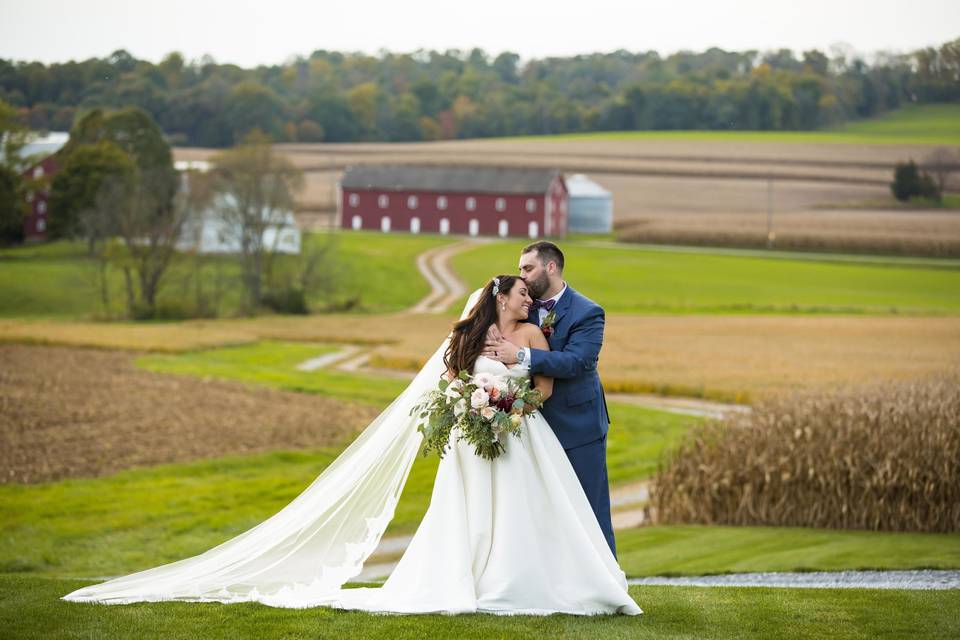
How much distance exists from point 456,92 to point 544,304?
333 ft

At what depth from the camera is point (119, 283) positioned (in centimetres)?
6119

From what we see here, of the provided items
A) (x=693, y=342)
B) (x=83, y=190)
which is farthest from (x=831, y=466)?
(x=83, y=190)

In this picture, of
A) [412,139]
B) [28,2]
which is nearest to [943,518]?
[28,2]

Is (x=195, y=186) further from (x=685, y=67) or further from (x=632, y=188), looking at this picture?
(x=685, y=67)

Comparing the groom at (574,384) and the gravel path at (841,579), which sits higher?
the groom at (574,384)

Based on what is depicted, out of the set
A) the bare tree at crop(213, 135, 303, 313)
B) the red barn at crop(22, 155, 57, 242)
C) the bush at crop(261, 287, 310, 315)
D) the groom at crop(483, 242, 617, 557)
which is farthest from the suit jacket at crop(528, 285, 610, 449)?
the red barn at crop(22, 155, 57, 242)

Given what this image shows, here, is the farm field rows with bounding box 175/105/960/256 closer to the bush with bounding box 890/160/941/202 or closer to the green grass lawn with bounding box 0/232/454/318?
the bush with bounding box 890/160/941/202

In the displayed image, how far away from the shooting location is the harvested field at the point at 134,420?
20922 mm

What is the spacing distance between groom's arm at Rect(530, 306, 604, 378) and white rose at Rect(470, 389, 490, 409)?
1.23 feet

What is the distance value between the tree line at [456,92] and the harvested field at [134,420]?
41799 millimetres

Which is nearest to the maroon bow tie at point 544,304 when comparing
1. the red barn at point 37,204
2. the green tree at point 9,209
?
the green tree at point 9,209

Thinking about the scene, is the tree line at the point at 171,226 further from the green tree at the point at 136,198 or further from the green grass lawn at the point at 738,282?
the green grass lawn at the point at 738,282

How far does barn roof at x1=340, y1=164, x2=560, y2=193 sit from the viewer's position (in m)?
83.6

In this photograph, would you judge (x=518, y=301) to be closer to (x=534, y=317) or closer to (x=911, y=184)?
(x=534, y=317)
